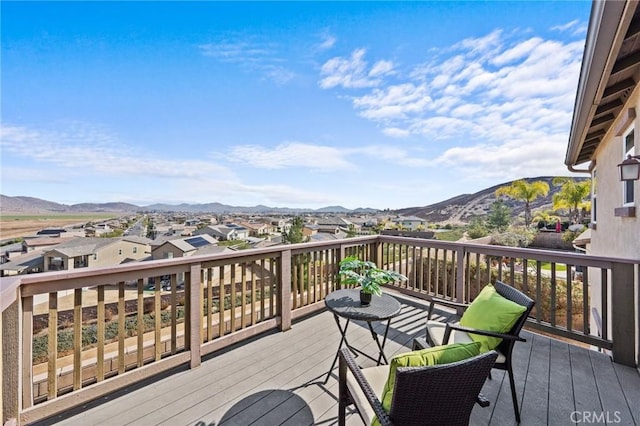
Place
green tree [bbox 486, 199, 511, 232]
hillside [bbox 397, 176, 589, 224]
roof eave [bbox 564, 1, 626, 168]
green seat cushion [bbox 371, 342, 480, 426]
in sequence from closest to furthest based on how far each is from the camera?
green seat cushion [bbox 371, 342, 480, 426] < roof eave [bbox 564, 1, 626, 168] < green tree [bbox 486, 199, 511, 232] < hillside [bbox 397, 176, 589, 224]

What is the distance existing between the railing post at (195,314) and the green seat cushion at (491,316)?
244 centimetres

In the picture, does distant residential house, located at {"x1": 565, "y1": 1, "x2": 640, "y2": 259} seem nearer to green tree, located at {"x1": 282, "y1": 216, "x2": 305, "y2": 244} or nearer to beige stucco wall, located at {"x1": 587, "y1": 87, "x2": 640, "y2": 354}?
beige stucco wall, located at {"x1": 587, "y1": 87, "x2": 640, "y2": 354}

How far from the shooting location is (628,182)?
3564mm

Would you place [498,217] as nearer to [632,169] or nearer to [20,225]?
[632,169]

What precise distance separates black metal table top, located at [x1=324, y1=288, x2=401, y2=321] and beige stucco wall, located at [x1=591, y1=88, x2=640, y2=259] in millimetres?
2796

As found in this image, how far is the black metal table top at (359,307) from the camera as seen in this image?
2.27 meters

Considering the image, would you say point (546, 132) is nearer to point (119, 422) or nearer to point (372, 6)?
point (372, 6)

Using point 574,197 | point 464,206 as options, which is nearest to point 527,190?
point 574,197

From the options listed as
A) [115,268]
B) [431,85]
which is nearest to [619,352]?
[115,268]

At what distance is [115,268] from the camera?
215cm

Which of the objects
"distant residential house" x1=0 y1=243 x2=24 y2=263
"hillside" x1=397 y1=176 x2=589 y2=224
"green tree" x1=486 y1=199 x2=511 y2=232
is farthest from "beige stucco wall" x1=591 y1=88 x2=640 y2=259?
"hillside" x1=397 y1=176 x2=589 y2=224

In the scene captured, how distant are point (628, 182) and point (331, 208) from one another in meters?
52.7

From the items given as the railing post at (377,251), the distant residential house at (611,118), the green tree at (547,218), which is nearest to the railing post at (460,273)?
the railing post at (377,251)

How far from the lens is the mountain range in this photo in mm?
21938
